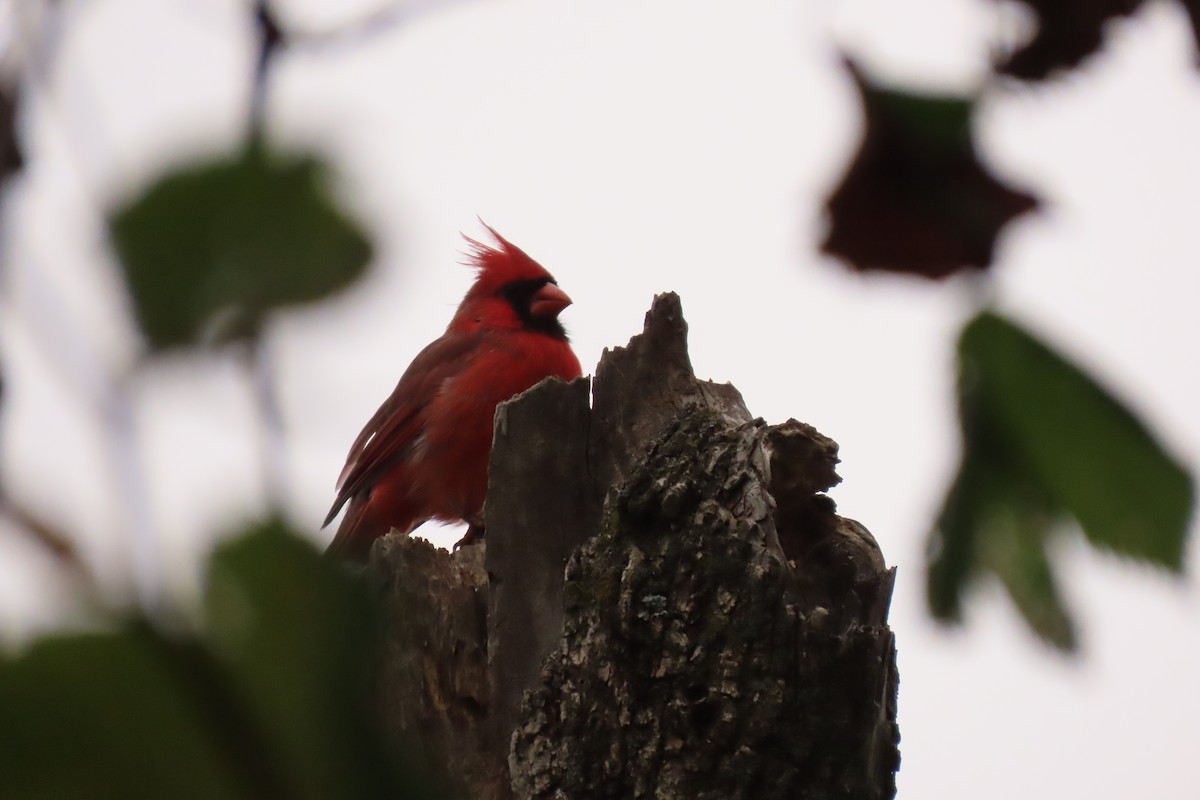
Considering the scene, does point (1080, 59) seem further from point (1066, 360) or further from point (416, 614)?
point (416, 614)

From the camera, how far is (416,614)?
3100mm

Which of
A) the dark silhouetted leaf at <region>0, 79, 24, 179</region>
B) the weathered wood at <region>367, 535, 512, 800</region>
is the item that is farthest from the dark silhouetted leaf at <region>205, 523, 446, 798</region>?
the weathered wood at <region>367, 535, 512, 800</region>

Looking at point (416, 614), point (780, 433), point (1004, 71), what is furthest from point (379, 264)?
point (416, 614)

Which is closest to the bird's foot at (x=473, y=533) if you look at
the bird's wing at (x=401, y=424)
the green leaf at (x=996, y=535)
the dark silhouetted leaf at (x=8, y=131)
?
the bird's wing at (x=401, y=424)

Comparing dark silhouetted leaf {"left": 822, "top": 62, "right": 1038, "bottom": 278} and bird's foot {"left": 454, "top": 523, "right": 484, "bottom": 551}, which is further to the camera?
bird's foot {"left": 454, "top": 523, "right": 484, "bottom": 551}

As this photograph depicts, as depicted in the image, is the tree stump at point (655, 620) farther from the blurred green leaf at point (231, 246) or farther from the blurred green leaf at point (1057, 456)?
the blurred green leaf at point (231, 246)

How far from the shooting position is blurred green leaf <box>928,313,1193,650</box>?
605 millimetres

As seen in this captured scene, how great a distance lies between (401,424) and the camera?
5.43 metres

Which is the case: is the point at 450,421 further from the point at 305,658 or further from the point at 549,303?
the point at 305,658

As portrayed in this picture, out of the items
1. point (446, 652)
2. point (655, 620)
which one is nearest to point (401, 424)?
point (446, 652)

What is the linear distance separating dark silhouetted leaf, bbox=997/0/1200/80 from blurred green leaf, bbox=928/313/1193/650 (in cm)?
11

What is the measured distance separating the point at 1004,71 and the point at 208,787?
43 cm

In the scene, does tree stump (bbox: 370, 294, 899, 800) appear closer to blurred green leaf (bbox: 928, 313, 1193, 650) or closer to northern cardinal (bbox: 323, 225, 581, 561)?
blurred green leaf (bbox: 928, 313, 1193, 650)

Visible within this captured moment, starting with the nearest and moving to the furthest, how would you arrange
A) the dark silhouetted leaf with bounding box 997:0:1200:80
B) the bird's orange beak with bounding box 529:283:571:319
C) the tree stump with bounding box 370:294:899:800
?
the dark silhouetted leaf with bounding box 997:0:1200:80 < the tree stump with bounding box 370:294:899:800 < the bird's orange beak with bounding box 529:283:571:319
